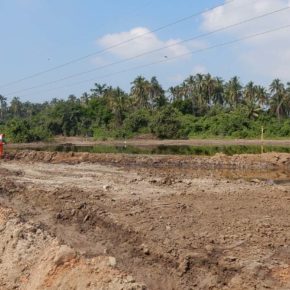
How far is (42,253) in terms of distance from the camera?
26.4ft

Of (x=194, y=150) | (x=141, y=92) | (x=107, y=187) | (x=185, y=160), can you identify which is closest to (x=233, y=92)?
(x=141, y=92)

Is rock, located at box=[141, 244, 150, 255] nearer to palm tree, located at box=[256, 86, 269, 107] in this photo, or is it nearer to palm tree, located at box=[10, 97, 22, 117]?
palm tree, located at box=[256, 86, 269, 107]

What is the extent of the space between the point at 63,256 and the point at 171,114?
64.1m

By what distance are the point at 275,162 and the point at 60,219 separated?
22499 mm

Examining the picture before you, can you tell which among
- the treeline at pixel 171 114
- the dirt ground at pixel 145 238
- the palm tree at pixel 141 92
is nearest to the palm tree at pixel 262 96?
the treeline at pixel 171 114

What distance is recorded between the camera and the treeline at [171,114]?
70.4 metres

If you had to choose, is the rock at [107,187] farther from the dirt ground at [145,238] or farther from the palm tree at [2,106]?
the palm tree at [2,106]

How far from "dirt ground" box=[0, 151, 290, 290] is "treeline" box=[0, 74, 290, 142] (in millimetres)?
57744

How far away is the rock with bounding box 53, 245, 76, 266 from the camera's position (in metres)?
7.09

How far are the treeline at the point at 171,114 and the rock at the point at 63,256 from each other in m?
62.0

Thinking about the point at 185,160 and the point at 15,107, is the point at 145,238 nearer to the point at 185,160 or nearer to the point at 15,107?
the point at 185,160

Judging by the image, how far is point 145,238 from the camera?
791 centimetres

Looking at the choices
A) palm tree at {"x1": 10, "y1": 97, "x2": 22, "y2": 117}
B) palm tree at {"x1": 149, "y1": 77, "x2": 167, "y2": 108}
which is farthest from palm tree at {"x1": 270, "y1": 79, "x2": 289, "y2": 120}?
palm tree at {"x1": 10, "y1": 97, "x2": 22, "y2": 117}

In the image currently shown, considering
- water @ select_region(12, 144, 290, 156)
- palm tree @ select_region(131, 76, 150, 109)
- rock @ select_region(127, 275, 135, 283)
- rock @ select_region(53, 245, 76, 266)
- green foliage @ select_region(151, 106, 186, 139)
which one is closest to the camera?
rock @ select_region(127, 275, 135, 283)
